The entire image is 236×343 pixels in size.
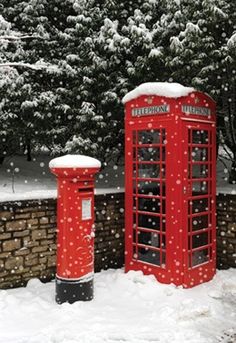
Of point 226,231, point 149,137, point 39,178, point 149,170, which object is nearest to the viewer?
point 149,137

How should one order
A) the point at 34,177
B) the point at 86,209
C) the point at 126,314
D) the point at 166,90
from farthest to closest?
the point at 34,177 < the point at 166,90 < the point at 86,209 < the point at 126,314

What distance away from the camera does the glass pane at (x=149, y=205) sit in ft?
20.9

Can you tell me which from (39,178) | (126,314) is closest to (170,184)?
(126,314)

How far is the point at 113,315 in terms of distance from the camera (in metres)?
5.18

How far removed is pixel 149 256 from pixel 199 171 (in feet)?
4.88

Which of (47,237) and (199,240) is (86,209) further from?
(199,240)

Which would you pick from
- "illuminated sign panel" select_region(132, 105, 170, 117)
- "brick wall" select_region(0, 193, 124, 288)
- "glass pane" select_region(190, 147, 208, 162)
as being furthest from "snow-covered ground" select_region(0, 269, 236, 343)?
"illuminated sign panel" select_region(132, 105, 170, 117)

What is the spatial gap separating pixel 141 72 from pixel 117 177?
2.74 m

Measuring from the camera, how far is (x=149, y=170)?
6375 mm

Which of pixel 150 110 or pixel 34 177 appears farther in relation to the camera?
pixel 34 177

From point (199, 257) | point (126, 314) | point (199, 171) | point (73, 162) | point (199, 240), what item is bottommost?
point (126, 314)

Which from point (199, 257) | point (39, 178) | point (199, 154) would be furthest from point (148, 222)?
point (39, 178)

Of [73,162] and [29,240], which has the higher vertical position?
[73,162]

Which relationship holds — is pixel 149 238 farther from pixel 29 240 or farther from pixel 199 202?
pixel 29 240
